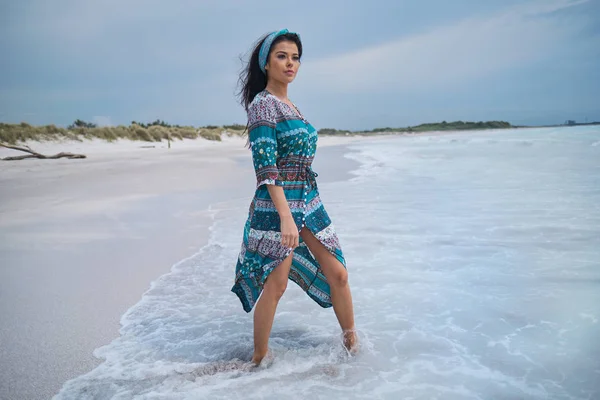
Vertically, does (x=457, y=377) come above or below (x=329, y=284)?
below

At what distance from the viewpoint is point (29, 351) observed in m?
2.83

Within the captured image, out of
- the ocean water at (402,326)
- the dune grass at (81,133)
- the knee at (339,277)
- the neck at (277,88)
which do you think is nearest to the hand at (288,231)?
the knee at (339,277)

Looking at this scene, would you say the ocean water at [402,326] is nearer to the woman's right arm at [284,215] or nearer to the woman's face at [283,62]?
the woman's right arm at [284,215]

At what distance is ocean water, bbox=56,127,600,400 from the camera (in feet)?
8.17

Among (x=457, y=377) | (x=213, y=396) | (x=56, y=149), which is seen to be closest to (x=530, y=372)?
(x=457, y=377)

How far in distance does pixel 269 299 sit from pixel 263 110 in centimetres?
95

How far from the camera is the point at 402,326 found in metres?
3.24

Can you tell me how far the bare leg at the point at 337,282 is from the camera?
2580mm

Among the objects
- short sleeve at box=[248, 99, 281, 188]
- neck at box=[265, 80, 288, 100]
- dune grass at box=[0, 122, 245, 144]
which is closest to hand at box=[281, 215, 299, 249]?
short sleeve at box=[248, 99, 281, 188]

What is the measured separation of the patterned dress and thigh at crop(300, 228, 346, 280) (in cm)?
3

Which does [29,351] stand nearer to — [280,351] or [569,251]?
[280,351]

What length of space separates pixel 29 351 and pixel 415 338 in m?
2.29

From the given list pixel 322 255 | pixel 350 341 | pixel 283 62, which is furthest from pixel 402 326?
pixel 283 62

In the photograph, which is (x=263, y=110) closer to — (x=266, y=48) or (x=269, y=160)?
(x=269, y=160)
